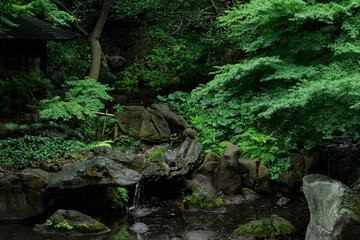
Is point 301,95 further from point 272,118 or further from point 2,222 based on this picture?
point 2,222

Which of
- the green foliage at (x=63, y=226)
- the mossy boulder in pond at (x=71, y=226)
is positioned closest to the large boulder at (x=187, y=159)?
the mossy boulder in pond at (x=71, y=226)

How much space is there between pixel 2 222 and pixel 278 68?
7.15 meters

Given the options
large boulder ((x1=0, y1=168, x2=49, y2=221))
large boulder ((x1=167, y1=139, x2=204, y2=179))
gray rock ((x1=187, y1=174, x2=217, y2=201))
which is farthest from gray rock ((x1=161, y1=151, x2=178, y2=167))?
large boulder ((x1=0, y1=168, x2=49, y2=221))

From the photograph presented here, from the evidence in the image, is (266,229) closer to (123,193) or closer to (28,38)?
(123,193)

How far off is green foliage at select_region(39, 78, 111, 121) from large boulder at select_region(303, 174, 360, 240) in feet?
24.9

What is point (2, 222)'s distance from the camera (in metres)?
8.34

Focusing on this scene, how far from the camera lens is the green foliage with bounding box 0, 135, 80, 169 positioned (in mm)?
9367

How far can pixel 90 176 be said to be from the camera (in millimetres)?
8531

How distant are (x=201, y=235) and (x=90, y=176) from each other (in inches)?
116

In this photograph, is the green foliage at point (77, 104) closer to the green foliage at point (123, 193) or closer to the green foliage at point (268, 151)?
the green foliage at point (123, 193)

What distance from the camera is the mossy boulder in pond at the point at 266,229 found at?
773 centimetres

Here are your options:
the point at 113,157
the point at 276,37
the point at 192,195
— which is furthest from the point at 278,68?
the point at 113,157

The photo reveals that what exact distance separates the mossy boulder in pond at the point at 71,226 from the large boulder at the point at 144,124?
18.5 feet

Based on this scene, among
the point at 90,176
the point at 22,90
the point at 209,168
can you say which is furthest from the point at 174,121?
the point at 90,176
